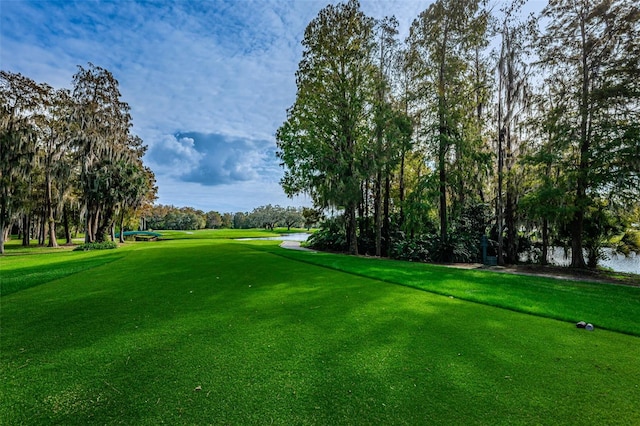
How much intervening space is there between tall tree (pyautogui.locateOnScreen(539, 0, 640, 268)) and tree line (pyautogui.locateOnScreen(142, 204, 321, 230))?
185 feet

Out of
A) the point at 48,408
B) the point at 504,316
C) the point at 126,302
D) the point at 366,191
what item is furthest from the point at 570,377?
the point at 366,191

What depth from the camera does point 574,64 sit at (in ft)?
37.2

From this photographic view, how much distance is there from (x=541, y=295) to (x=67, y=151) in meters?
29.4

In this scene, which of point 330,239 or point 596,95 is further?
point 330,239

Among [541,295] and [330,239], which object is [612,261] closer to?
[541,295]

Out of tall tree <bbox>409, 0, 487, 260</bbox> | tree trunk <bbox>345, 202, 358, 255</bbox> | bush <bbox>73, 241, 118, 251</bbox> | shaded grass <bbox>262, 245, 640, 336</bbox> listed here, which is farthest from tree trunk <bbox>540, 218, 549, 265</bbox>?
bush <bbox>73, 241, 118, 251</bbox>

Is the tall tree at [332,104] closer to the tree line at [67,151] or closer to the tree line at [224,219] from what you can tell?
the tree line at [67,151]

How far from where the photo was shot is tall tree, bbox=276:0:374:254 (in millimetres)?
15492

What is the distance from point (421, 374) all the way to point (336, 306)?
2.36 metres

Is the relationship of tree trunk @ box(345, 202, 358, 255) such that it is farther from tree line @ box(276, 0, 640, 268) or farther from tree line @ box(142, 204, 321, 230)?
tree line @ box(142, 204, 321, 230)

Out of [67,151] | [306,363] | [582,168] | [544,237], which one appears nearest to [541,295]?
[306,363]

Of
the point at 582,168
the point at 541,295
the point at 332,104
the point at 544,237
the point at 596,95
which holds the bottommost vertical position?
the point at 541,295

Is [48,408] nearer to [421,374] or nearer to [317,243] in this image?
[421,374]

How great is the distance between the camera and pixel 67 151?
21594 millimetres
